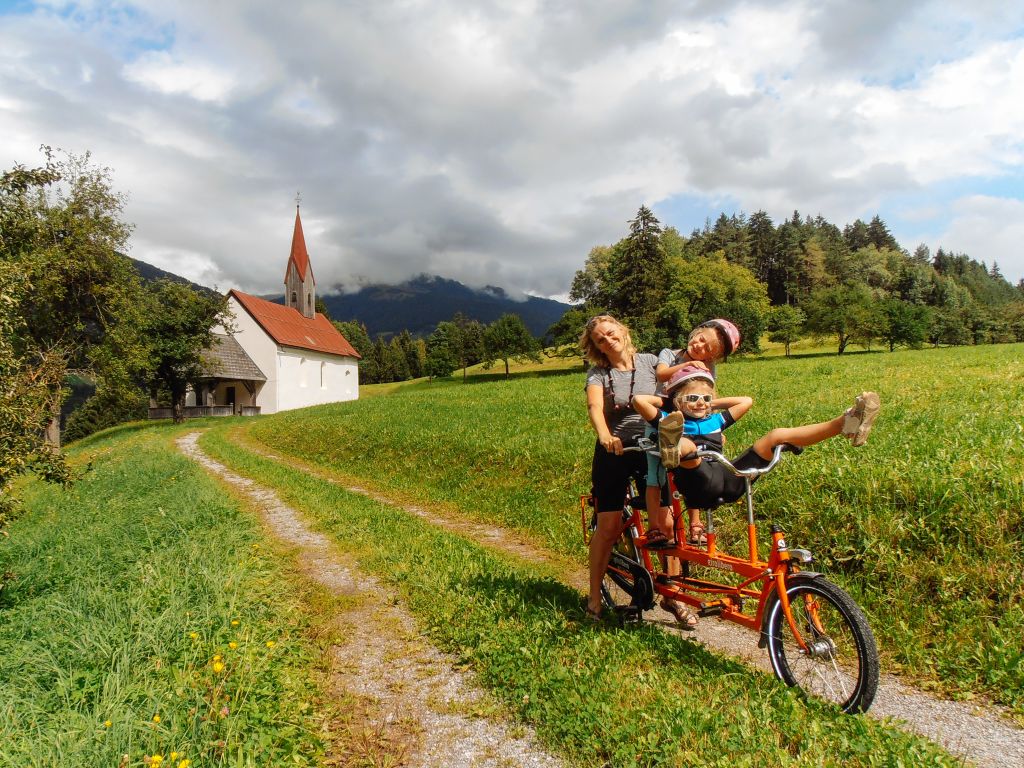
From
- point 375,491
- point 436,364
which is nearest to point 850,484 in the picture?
point 375,491

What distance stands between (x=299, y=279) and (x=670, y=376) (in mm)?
59775

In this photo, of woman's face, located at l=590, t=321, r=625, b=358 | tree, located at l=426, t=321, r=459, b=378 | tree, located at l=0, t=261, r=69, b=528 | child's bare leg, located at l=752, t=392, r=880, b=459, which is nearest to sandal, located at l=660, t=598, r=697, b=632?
child's bare leg, located at l=752, t=392, r=880, b=459

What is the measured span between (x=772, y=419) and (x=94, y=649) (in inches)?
383

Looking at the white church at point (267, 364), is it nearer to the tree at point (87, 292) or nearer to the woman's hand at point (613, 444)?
the tree at point (87, 292)

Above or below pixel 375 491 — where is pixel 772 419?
above

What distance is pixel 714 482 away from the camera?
3.51 m

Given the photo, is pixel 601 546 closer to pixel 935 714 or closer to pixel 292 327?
pixel 935 714

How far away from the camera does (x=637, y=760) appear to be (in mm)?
2646

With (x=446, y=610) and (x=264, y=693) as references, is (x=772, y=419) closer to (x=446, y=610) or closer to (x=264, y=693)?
(x=446, y=610)

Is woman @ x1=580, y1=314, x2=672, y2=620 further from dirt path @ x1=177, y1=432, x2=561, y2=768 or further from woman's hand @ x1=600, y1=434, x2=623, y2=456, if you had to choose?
dirt path @ x1=177, y1=432, x2=561, y2=768

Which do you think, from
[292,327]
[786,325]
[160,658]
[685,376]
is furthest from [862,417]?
[786,325]

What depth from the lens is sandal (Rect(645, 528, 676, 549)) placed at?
401 centimetres

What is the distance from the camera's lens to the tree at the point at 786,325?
2110 inches

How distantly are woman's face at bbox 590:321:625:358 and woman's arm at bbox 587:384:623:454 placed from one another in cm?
29
